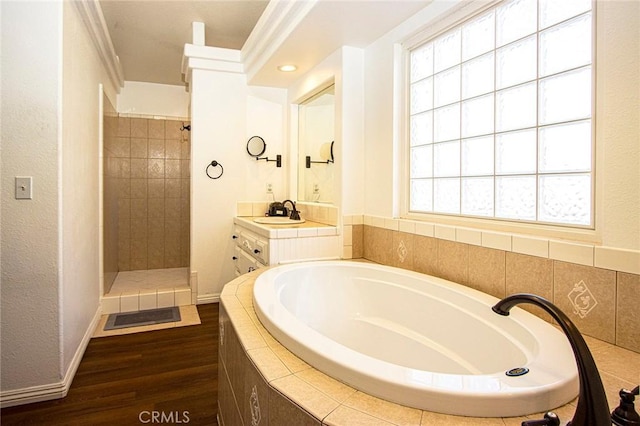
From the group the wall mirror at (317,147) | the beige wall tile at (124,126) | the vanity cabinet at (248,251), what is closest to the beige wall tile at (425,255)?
the vanity cabinet at (248,251)

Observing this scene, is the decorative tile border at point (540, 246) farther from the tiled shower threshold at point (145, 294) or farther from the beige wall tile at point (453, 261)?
the tiled shower threshold at point (145, 294)

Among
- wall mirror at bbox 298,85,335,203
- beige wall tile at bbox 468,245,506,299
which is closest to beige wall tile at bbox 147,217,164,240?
wall mirror at bbox 298,85,335,203

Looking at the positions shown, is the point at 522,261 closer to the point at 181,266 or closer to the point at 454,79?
the point at 454,79

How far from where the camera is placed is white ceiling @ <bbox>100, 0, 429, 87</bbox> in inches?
82.6

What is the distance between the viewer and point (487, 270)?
1.64 m

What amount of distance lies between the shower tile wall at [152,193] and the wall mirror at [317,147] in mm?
1552

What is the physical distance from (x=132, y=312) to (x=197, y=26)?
101 inches

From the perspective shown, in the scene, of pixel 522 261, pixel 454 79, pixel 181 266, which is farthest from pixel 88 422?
pixel 181 266

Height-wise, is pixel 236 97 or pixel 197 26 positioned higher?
pixel 197 26

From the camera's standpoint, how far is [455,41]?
194 centimetres

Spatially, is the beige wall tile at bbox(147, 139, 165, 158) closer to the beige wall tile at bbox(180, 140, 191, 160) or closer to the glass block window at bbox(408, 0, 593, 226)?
the beige wall tile at bbox(180, 140, 191, 160)

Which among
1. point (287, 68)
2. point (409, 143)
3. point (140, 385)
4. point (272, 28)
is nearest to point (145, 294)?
point (140, 385)

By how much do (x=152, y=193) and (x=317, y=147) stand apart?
2.33m

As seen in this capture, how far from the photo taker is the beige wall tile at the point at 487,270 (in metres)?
1.57
